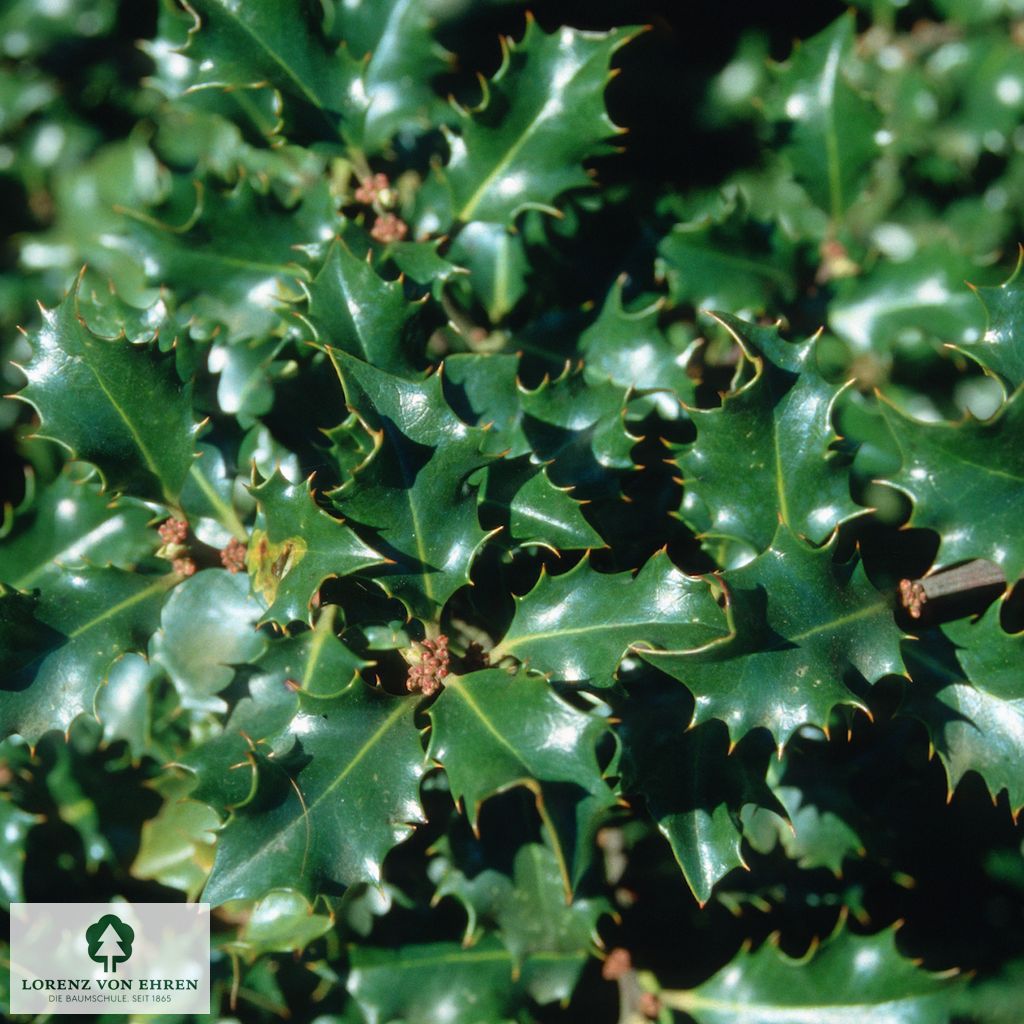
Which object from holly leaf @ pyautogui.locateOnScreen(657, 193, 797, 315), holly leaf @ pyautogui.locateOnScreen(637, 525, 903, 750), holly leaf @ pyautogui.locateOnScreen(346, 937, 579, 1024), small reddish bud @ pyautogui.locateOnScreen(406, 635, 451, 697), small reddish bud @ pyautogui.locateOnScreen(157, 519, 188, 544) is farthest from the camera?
holly leaf @ pyautogui.locateOnScreen(657, 193, 797, 315)

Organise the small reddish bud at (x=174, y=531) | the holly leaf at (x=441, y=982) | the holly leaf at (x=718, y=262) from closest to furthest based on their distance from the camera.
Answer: the small reddish bud at (x=174, y=531)
the holly leaf at (x=441, y=982)
the holly leaf at (x=718, y=262)

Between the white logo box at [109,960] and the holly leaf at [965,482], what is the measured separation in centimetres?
93

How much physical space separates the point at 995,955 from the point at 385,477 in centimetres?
102

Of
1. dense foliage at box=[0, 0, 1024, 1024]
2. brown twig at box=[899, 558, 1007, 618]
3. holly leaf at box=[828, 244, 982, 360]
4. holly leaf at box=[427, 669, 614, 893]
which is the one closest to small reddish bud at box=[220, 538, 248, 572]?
dense foliage at box=[0, 0, 1024, 1024]

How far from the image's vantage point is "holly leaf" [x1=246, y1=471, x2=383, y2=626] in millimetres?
868

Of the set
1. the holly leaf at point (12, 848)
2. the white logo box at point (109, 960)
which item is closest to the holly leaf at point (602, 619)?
the white logo box at point (109, 960)

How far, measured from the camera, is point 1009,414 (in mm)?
854

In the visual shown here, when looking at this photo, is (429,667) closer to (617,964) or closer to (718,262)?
(617,964)

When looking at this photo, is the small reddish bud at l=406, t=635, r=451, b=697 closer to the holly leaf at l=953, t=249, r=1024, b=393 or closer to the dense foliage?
the dense foliage

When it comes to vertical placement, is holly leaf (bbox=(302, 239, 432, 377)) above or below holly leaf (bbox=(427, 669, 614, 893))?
above

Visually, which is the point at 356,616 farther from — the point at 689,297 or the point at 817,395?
the point at 689,297

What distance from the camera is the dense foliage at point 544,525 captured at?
0.91 m

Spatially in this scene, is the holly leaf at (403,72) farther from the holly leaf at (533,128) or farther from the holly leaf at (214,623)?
the holly leaf at (214,623)

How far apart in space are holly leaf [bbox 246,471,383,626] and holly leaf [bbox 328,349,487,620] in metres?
0.03
